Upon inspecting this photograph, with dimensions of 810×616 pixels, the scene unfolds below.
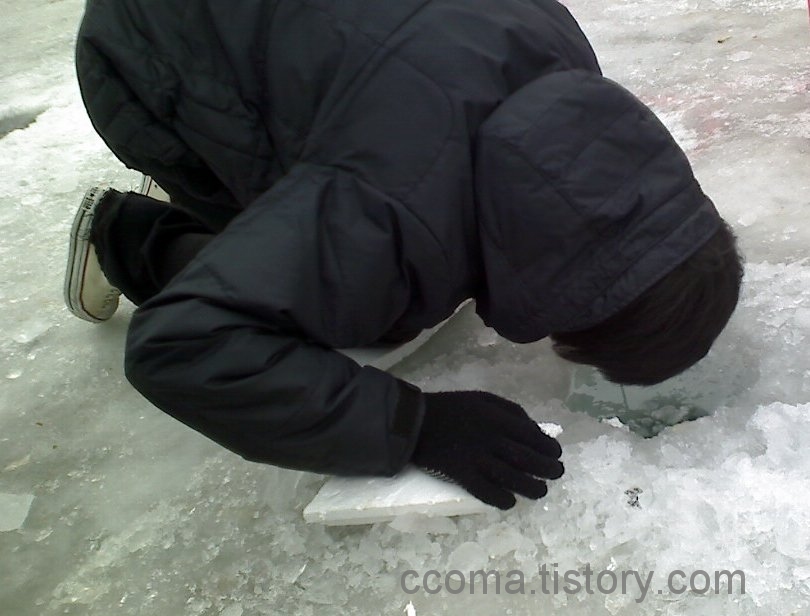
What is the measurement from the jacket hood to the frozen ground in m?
0.33

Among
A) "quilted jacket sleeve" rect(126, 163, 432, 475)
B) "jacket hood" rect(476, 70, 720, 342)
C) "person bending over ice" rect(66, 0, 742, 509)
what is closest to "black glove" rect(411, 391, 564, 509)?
"person bending over ice" rect(66, 0, 742, 509)

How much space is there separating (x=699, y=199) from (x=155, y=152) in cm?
70

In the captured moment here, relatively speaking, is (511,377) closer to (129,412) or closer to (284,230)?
(284,230)

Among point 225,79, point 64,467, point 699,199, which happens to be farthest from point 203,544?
point 699,199

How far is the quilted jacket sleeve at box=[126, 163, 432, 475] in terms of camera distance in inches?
33.3

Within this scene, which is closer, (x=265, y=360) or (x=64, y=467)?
(x=265, y=360)

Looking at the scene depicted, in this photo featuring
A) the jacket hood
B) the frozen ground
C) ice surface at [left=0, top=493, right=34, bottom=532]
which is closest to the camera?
the jacket hood

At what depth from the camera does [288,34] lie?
3.03 feet

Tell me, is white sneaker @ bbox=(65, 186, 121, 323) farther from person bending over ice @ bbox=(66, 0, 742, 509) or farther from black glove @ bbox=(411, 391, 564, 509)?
black glove @ bbox=(411, 391, 564, 509)

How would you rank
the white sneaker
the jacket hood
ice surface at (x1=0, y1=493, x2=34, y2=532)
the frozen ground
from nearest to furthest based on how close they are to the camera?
1. the jacket hood
2. the frozen ground
3. ice surface at (x1=0, y1=493, x2=34, y2=532)
4. the white sneaker

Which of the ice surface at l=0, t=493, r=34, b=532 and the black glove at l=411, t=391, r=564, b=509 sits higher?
the black glove at l=411, t=391, r=564, b=509

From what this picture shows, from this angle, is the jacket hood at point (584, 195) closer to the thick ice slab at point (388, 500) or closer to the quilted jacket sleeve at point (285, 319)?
the quilted jacket sleeve at point (285, 319)

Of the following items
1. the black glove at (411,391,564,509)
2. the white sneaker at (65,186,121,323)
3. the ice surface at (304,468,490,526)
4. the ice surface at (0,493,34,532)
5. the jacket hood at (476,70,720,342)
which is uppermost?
the jacket hood at (476,70,720,342)

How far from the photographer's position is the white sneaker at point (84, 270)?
4.95ft
